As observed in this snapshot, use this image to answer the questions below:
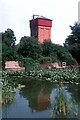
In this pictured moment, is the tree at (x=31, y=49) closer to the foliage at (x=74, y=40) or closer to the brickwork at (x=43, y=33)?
the foliage at (x=74, y=40)

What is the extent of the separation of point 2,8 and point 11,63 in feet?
18.6

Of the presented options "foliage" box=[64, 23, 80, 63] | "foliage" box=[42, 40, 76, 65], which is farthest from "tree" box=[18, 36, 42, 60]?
"foliage" box=[64, 23, 80, 63]

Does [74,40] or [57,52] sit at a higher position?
[74,40]

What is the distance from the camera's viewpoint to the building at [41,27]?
19.0 metres

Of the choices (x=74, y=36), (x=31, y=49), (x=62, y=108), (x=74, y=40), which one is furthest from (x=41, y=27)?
(x=62, y=108)

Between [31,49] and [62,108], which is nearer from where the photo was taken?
[62,108]

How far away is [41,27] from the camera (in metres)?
19.4

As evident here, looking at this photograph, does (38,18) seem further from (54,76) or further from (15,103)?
(15,103)

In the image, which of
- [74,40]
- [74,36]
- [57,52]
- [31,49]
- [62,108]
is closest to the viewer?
[62,108]

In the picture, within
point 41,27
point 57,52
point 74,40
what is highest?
point 41,27

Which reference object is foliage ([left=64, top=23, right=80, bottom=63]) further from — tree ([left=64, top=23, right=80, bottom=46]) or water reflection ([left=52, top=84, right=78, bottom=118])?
water reflection ([left=52, top=84, right=78, bottom=118])

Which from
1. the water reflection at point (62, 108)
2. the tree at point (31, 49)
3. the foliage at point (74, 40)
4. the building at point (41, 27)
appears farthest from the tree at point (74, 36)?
the water reflection at point (62, 108)

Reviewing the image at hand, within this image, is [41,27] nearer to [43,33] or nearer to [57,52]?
[43,33]

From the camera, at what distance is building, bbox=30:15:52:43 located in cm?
1905
